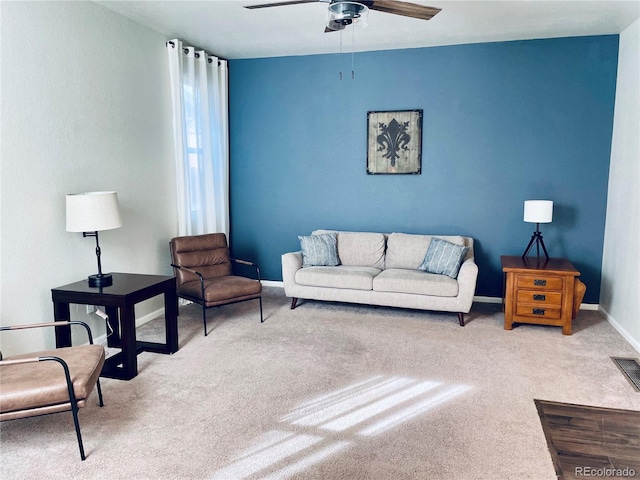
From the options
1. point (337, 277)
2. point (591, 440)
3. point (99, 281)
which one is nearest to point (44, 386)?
point (99, 281)

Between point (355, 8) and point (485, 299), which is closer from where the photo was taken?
point (355, 8)

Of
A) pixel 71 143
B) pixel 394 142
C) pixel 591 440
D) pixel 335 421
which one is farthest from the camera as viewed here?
pixel 394 142

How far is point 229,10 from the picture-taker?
396 centimetres

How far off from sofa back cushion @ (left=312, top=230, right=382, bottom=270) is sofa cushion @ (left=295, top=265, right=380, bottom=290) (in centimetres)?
23

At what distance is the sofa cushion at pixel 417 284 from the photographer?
4.40 m

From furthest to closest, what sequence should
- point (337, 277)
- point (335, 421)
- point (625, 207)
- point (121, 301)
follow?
point (337, 277), point (625, 207), point (121, 301), point (335, 421)

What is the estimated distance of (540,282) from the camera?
4.19m

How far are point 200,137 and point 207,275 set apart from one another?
154cm

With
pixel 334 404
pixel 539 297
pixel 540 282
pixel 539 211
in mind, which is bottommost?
pixel 334 404

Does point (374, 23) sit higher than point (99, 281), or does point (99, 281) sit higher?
point (374, 23)

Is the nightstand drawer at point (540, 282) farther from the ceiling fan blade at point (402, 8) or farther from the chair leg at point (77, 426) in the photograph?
the chair leg at point (77, 426)

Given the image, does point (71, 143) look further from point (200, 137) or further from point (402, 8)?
point (402, 8)

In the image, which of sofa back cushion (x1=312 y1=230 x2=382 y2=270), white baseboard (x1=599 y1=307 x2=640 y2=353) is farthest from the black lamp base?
white baseboard (x1=599 y1=307 x2=640 y2=353)

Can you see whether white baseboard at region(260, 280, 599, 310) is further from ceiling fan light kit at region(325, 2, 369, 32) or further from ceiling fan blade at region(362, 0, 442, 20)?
ceiling fan light kit at region(325, 2, 369, 32)
